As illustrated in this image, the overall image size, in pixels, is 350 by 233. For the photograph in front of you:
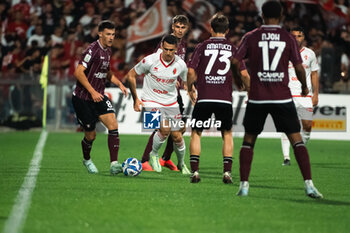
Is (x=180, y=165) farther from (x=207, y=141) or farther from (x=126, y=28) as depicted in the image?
(x=126, y=28)

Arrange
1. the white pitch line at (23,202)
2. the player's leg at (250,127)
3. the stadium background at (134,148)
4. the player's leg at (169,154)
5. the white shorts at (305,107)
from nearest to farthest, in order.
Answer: the white pitch line at (23,202), the stadium background at (134,148), the player's leg at (250,127), the player's leg at (169,154), the white shorts at (305,107)

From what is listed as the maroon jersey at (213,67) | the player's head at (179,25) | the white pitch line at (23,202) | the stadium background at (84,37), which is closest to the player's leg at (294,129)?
the maroon jersey at (213,67)

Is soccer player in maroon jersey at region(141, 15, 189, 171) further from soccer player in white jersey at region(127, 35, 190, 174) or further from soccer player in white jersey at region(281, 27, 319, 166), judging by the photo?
soccer player in white jersey at region(281, 27, 319, 166)

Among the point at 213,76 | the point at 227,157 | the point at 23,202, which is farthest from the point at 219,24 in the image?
the point at 23,202

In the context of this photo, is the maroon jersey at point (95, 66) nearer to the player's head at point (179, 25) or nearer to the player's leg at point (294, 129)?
the player's head at point (179, 25)

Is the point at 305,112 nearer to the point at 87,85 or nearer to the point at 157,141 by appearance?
the point at 157,141

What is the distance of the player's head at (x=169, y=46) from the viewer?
9.74m

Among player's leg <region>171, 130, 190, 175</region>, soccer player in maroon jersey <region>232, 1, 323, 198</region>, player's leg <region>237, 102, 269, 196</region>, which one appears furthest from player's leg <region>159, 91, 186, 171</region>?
soccer player in maroon jersey <region>232, 1, 323, 198</region>

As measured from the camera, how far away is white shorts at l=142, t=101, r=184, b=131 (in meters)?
10.3

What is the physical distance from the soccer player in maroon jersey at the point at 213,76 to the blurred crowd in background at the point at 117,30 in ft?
34.0

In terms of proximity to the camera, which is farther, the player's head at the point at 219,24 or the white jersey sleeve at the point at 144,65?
the white jersey sleeve at the point at 144,65

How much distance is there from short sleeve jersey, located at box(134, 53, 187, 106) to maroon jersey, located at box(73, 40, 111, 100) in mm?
456

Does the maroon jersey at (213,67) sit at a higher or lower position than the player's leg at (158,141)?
higher

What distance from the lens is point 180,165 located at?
35.1 ft
